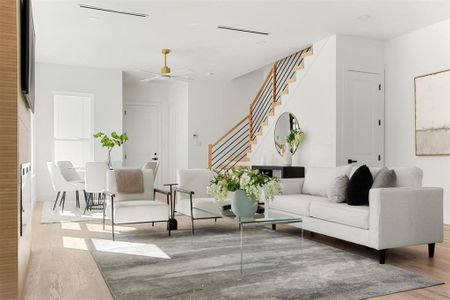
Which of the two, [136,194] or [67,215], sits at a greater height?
[136,194]

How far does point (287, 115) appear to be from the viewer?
785cm

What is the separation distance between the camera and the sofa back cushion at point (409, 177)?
13.2 feet

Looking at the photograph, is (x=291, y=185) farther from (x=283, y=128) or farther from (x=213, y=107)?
(x=213, y=107)

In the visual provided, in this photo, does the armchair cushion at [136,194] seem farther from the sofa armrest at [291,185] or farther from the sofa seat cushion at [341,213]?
the sofa seat cushion at [341,213]

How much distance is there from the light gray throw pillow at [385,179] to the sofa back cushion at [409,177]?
0.06 meters

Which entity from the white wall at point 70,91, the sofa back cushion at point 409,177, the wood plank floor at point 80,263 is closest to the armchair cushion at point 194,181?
the wood plank floor at point 80,263

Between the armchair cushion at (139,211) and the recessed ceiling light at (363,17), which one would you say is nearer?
the armchair cushion at (139,211)

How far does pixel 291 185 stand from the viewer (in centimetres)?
549

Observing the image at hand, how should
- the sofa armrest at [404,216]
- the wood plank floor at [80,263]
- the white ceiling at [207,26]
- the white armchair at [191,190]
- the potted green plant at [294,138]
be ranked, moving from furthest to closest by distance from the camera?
1. the potted green plant at [294,138]
2. the white ceiling at [207,26]
3. the white armchair at [191,190]
4. the sofa armrest at [404,216]
5. the wood plank floor at [80,263]

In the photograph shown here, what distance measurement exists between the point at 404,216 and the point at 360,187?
1.79ft

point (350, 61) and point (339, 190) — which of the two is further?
point (350, 61)

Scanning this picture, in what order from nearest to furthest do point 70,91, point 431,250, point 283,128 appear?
point 431,250 → point 283,128 → point 70,91

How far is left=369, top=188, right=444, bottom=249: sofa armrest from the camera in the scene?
3.61 meters

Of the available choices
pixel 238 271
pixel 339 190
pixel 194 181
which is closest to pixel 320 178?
pixel 339 190
